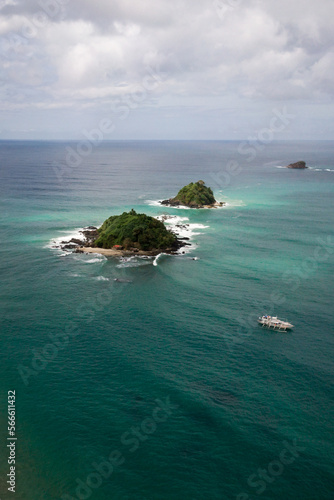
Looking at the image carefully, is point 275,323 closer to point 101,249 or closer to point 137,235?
point 137,235

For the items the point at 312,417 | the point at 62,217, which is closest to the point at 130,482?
the point at 312,417

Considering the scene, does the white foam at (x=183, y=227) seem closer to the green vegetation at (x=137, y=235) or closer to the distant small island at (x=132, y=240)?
the distant small island at (x=132, y=240)

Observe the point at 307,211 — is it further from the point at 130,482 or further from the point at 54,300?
the point at 130,482

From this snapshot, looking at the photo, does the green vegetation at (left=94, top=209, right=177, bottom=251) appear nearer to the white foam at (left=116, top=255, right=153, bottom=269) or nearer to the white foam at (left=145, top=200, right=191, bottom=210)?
the white foam at (left=116, top=255, right=153, bottom=269)

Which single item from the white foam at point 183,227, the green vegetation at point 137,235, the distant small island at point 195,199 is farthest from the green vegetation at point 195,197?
the green vegetation at point 137,235

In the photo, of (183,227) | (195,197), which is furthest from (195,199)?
(183,227)
